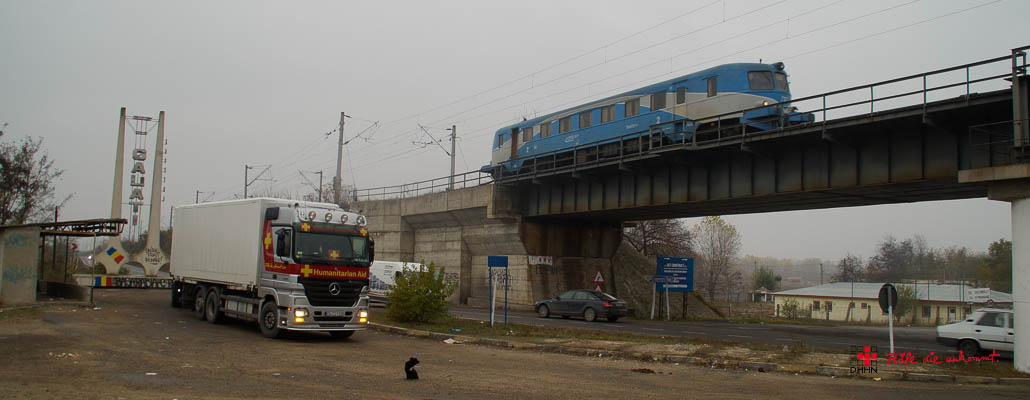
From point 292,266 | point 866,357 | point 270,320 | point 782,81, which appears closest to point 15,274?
point 270,320

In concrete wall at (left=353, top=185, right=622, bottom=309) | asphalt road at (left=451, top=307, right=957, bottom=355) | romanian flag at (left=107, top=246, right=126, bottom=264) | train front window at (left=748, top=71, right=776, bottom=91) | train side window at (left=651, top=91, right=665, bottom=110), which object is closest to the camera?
asphalt road at (left=451, top=307, right=957, bottom=355)

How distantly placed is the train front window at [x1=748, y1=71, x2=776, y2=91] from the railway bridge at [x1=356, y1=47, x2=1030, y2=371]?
72.4 inches

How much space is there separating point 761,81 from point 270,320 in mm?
18544

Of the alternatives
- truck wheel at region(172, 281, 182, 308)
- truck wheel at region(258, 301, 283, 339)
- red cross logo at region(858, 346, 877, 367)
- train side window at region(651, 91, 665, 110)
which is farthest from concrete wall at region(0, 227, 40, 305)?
red cross logo at region(858, 346, 877, 367)

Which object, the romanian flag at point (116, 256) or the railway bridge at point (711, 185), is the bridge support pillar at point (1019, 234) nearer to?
the railway bridge at point (711, 185)

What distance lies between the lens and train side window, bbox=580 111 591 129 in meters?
30.8

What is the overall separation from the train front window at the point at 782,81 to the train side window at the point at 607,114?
24.1 feet

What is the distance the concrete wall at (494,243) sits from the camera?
119 feet

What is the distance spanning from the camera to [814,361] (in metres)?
13.9

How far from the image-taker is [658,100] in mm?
26953

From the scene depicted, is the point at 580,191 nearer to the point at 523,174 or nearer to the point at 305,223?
the point at 523,174

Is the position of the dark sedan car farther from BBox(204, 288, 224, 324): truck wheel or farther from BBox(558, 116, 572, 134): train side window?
BBox(204, 288, 224, 324): truck wheel

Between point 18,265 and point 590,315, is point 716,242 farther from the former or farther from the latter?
point 18,265

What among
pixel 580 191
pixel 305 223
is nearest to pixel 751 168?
pixel 580 191
